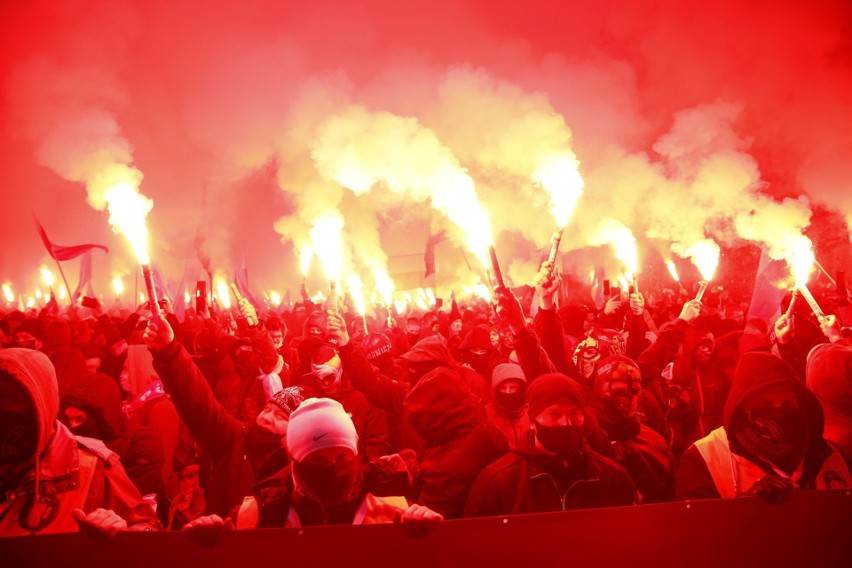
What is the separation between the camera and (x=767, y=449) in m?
2.87

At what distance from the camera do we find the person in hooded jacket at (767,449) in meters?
2.82

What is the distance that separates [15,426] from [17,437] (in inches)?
1.9

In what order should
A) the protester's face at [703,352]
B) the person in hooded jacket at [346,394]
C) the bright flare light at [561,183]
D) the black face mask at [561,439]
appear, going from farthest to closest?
the protester's face at [703,352] → the bright flare light at [561,183] → the person in hooded jacket at [346,394] → the black face mask at [561,439]

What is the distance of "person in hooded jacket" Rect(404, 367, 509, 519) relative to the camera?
2.99 meters

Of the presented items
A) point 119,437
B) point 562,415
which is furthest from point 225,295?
point 562,415

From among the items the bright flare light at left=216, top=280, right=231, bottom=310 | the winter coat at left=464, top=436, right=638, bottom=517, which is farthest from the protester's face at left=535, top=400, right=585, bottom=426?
the bright flare light at left=216, top=280, right=231, bottom=310

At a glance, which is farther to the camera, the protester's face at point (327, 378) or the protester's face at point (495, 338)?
the protester's face at point (495, 338)

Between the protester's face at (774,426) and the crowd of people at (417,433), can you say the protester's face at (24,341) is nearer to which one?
the crowd of people at (417,433)

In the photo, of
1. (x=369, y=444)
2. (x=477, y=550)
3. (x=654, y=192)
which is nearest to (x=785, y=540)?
(x=477, y=550)

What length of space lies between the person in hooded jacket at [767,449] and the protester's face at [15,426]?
2.94 m

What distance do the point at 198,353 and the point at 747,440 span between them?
466 cm

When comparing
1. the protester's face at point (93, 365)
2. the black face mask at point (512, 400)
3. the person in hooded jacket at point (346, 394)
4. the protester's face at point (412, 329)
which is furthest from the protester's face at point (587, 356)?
the protester's face at point (93, 365)

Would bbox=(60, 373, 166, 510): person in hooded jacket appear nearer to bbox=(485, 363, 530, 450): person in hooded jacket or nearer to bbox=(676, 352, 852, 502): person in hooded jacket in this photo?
bbox=(485, 363, 530, 450): person in hooded jacket

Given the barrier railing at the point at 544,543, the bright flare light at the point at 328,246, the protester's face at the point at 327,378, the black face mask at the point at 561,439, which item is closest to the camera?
the barrier railing at the point at 544,543
